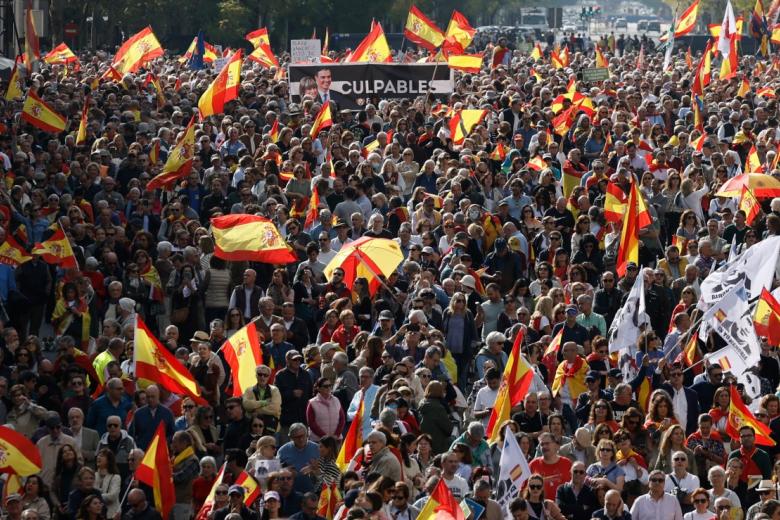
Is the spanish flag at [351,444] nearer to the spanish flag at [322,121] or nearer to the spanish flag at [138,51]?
the spanish flag at [322,121]

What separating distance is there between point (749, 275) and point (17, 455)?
20.0ft

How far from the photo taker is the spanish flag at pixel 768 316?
Answer: 669 inches

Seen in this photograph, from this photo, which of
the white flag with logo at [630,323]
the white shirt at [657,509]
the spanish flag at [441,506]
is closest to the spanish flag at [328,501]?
the spanish flag at [441,506]

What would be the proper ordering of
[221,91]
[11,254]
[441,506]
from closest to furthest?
[441,506]
[11,254]
[221,91]

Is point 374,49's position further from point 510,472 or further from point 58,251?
point 510,472

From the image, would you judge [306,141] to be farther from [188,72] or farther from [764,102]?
[188,72]

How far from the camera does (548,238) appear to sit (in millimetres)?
21641

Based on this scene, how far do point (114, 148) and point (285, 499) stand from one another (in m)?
13.5

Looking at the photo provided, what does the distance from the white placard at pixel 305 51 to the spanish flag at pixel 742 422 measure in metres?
21.7

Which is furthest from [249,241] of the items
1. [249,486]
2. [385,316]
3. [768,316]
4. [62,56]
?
[62,56]

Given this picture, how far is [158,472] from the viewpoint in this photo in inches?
575

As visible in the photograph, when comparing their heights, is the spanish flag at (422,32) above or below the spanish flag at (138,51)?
below

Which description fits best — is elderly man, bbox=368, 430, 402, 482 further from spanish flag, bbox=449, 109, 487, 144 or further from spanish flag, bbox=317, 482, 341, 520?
spanish flag, bbox=449, 109, 487, 144

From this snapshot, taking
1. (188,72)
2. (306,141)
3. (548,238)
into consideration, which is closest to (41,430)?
(548,238)
